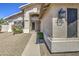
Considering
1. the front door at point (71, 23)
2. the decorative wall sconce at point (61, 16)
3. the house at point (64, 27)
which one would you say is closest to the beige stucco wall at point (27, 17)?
the house at point (64, 27)

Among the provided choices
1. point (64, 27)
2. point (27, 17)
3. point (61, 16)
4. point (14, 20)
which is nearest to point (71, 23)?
point (64, 27)

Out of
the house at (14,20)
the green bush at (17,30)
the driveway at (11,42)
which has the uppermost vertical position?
the house at (14,20)

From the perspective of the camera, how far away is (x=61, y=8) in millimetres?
5152

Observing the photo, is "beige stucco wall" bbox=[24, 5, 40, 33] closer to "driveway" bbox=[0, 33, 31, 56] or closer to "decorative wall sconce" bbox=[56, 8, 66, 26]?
"driveway" bbox=[0, 33, 31, 56]

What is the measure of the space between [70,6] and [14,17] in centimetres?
195

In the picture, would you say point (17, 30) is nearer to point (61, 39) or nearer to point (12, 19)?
point (12, 19)

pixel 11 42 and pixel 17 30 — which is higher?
pixel 17 30

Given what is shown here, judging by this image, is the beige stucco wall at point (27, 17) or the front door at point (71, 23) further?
the beige stucco wall at point (27, 17)

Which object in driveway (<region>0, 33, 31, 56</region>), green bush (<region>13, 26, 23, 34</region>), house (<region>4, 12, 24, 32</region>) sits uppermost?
house (<region>4, 12, 24, 32</region>)

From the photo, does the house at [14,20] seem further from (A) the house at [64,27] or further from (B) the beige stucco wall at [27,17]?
(A) the house at [64,27]

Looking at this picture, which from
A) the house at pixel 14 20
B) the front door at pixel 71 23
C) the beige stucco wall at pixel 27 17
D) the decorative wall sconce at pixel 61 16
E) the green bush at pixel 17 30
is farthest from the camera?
the beige stucco wall at pixel 27 17

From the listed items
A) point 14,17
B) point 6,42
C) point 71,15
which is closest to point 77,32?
point 71,15

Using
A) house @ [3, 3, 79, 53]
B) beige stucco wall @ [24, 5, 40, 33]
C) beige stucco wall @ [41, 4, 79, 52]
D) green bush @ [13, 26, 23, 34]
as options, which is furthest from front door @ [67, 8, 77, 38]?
green bush @ [13, 26, 23, 34]

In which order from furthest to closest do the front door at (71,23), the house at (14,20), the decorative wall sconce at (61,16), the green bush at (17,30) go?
the house at (14,20) < the green bush at (17,30) < the front door at (71,23) < the decorative wall sconce at (61,16)
